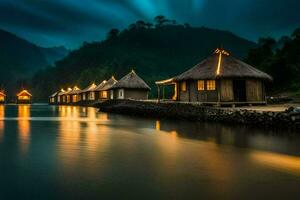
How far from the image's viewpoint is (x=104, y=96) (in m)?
68.5

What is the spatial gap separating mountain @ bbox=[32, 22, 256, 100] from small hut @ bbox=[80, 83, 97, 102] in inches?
1257

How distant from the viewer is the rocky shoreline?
2141cm

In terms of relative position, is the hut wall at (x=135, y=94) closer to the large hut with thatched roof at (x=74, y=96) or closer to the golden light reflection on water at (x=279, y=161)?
the large hut with thatched roof at (x=74, y=96)

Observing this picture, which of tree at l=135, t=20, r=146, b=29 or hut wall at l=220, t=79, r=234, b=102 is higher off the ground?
tree at l=135, t=20, r=146, b=29

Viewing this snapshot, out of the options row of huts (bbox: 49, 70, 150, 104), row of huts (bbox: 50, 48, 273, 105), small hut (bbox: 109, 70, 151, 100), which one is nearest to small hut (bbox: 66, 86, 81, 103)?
row of huts (bbox: 49, 70, 150, 104)

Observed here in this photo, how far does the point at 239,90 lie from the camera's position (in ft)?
106

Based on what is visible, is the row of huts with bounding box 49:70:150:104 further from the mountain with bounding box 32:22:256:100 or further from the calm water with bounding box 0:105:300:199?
the mountain with bounding box 32:22:256:100

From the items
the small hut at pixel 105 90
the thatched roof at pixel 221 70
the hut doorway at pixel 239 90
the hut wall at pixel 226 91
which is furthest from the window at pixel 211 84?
the small hut at pixel 105 90

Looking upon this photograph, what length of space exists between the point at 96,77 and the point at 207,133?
346 feet

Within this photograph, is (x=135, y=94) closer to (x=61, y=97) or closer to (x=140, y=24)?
(x=61, y=97)

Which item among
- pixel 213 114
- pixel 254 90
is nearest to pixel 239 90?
pixel 254 90

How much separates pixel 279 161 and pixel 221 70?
19552 mm

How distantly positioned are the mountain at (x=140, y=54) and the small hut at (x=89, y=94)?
31926 millimetres

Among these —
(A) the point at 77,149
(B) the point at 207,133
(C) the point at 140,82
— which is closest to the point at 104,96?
(C) the point at 140,82
